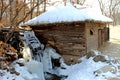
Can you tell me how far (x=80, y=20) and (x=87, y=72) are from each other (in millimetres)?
2826

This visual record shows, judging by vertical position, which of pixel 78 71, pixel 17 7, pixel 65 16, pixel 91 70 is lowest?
pixel 78 71

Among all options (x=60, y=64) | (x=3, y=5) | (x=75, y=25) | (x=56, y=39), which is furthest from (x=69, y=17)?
(x=3, y=5)

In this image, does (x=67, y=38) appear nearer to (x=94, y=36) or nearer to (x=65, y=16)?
(x=65, y=16)

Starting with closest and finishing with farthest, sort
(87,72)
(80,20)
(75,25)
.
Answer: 1. (87,72)
2. (80,20)
3. (75,25)

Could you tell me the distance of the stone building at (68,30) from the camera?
1284cm

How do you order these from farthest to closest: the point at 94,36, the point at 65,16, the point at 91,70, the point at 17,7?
the point at 94,36
the point at 65,16
the point at 17,7
the point at 91,70

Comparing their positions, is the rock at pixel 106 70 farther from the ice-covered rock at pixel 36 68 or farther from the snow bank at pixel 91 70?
the ice-covered rock at pixel 36 68

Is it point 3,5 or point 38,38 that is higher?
point 3,5

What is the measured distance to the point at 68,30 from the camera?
13.4m

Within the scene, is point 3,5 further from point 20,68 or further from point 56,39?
point 56,39

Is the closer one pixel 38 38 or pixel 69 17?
pixel 69 17

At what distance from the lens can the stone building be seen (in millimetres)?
12844

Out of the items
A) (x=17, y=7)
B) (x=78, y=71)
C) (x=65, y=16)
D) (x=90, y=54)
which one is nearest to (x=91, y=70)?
(x=78, y=71)

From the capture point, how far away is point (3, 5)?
35.0 feet
